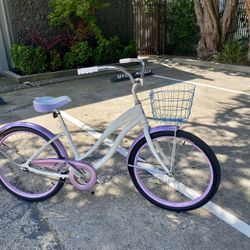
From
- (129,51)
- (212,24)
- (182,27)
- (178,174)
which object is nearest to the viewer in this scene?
(178,174)

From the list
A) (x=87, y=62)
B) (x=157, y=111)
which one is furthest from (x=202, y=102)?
(x=87, y=62)

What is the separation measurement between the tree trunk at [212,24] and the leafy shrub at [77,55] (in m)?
3.20

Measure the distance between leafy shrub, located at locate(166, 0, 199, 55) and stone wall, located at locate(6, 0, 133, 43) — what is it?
5.95 feet

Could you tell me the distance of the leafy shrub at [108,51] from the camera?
813 cm

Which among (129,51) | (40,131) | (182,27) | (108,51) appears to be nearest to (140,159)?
(40,131)

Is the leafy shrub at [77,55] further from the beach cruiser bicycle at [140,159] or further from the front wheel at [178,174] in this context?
the front wheel at [178,174]

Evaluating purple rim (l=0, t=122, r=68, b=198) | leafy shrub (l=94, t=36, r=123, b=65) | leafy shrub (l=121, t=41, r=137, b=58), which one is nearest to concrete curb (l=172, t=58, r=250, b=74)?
leafy shrub (l=121, t=41, r=137, b=58)

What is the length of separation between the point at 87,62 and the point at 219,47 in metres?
3.60

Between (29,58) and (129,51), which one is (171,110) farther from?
(129,51)

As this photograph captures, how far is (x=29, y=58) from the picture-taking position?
726 centimetres

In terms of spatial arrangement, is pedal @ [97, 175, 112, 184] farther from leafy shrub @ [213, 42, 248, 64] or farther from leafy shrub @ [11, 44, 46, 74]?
leafy shrub @ [213, 42, 248, 64]

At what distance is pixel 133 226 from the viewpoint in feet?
7.83

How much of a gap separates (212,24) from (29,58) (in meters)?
4.80

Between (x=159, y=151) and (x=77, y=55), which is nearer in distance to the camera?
(x=159, y=151)
